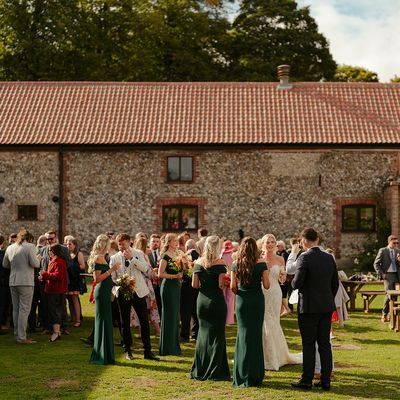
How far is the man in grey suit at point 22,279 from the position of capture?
44.2 feet

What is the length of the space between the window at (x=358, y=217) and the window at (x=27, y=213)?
12020 mm

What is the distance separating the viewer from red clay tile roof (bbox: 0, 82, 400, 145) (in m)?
30.1

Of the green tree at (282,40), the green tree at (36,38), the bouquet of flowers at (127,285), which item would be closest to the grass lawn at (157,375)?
the bouquet of flowers at (127,285)

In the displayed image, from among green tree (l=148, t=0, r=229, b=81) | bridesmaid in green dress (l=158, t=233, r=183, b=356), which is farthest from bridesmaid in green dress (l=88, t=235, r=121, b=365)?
green tree (l=148, t=0, r=229, b=81)

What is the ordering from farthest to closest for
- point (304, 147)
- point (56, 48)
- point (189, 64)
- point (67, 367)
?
point (189, 64)
point (56, 48)
point (304, 147)
point (67, 367)

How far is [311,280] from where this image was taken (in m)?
9.58

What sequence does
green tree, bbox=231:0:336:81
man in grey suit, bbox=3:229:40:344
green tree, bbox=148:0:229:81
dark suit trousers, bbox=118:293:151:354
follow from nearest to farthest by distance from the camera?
dark suit trousers, bbox=118:293:151:354, man in grey suit, bbox=3:229:40:344, green tree, bbox=148:0:229:81, green tree, bbox=231:0:336:81

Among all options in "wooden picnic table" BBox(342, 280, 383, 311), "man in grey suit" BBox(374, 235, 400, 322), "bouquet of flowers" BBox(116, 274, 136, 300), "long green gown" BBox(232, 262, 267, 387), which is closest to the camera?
"long green gown" BBox(232, 262, 267, 387)

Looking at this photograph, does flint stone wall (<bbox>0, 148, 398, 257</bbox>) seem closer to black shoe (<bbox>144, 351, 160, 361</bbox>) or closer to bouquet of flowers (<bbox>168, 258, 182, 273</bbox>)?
bouquet of flowers (<bbox>168, 258, 182, 273</bbox>)

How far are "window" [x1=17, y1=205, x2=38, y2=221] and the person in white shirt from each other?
18616mm

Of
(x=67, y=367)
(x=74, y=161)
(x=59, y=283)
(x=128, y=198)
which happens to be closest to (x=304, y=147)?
(x=128, y=198)

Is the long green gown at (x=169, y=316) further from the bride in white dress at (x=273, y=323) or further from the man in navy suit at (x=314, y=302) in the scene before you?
the man in navy suit at (x=314, y=302)

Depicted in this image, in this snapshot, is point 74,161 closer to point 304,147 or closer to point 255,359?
point 304,147

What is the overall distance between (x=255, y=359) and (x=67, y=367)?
303 centimetres
